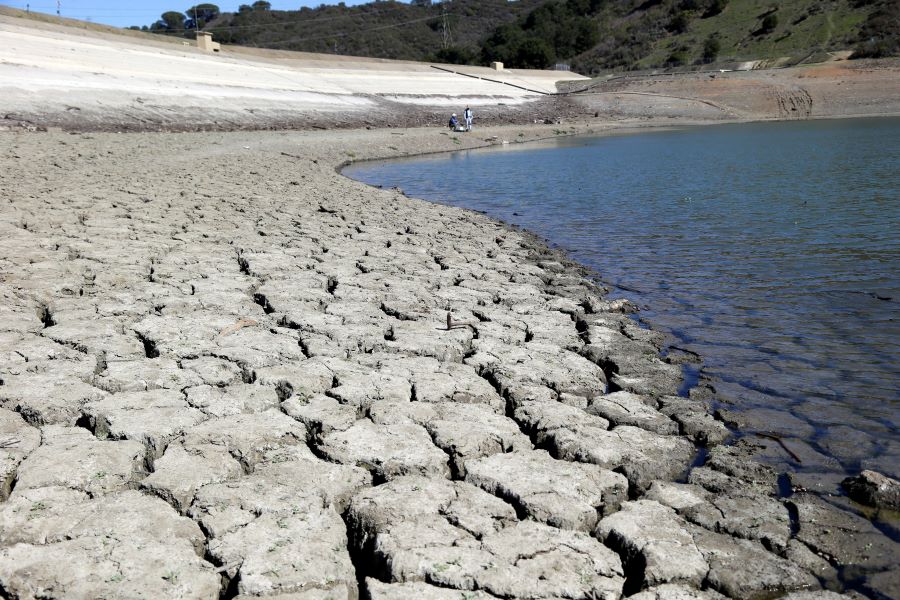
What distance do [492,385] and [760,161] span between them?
658 inches

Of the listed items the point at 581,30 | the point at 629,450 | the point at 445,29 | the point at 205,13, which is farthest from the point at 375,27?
the point at 629,450

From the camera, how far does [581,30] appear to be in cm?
6512

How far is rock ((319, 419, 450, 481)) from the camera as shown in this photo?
3.52 meters

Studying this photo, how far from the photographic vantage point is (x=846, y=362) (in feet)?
17.9

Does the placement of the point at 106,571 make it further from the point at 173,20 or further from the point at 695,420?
the point at 173,20

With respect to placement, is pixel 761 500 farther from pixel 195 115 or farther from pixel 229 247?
pixel 195 115

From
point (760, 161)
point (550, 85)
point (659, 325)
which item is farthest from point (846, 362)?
point (550, 85)

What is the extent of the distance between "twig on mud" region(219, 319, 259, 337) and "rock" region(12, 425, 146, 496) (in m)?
1.48

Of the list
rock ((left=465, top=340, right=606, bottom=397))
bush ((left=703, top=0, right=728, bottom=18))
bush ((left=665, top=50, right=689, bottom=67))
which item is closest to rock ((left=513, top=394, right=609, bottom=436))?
rock ((left=465, top=340, right=606, bottom=397))

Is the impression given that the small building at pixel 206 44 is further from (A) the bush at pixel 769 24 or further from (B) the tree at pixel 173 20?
(B) the tree at pixel 173 20

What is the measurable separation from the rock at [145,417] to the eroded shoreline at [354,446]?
0.04 ft

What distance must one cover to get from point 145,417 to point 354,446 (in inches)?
40.3

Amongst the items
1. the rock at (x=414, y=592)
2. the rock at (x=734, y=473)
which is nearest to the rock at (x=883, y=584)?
the rock at (x=734, y=473)

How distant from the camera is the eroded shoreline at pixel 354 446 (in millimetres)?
2803
